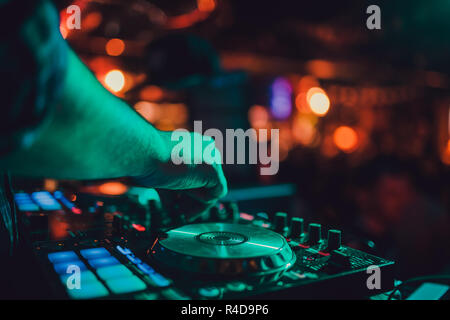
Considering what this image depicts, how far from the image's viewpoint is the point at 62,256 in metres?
0.75

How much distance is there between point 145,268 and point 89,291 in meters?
0.14

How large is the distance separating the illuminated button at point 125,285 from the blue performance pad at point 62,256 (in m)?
0.17

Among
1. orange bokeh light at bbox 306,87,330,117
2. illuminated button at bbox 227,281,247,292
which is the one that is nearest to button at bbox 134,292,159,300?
illuminated button at bbox 227,281,247,292

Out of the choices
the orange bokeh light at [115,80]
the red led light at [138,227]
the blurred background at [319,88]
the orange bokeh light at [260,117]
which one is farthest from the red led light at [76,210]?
the orange bokeh light at [260,117]

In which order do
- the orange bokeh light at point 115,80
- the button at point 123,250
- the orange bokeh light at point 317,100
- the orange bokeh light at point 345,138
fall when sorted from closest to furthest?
the button at point 123,250
the orange bokeh light at point 115,80
the orange bokeh light at point 317,100
the orange bokeh light at point 345,138

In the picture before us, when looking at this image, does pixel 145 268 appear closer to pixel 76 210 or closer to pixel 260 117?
pixel 76 210

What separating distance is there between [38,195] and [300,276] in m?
1.18

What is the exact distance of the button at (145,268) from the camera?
2.29ft

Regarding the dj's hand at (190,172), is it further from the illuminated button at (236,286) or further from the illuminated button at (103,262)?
the illuminated button at (236,286)

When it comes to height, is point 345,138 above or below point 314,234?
below

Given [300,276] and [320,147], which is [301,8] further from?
[320,147]

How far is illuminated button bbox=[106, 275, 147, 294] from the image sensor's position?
60 centimetres

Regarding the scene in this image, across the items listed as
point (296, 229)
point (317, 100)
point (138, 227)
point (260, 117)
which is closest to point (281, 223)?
point (296, 229)
